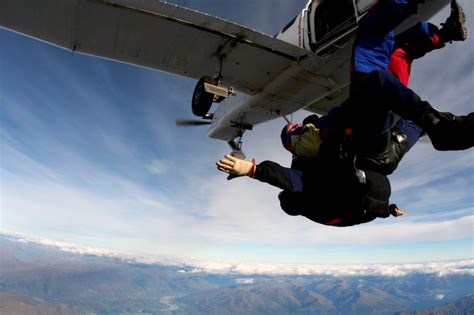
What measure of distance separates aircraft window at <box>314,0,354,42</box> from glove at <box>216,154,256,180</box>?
24.9 ft

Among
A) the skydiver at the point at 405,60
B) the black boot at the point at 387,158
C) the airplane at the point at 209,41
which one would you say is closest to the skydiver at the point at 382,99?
the black boot at the point at 387,158

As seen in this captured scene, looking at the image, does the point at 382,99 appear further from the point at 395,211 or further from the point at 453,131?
the point at 395,211

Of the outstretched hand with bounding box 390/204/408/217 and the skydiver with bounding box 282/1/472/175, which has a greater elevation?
the skydiver with bounding box 282/1/472/175

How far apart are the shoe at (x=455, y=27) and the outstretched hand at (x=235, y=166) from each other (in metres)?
2.15

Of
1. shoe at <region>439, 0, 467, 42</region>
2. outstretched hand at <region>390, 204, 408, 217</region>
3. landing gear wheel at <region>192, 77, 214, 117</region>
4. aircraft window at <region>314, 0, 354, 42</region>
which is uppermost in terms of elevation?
aircraft window at <region>314, 0, 354, 42</region>

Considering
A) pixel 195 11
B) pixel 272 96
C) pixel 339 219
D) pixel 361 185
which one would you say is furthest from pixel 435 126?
pixel 272 96

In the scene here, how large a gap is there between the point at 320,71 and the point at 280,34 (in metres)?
2.36

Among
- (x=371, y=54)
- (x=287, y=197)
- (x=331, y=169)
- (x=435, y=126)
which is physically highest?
(x=371, y=54)

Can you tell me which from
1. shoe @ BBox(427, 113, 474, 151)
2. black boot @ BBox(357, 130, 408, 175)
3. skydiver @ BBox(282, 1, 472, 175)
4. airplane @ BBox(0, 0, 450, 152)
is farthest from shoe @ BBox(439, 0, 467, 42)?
airplane @ BBox(0, 0, 450, 152)

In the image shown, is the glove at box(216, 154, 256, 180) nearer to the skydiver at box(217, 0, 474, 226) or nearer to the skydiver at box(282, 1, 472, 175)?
the skydiver at box(217, 0, 474, 226)

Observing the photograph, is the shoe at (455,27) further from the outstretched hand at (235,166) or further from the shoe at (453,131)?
the outstretched hand at (235,166)

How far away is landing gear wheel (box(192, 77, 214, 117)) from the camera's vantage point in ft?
27.7

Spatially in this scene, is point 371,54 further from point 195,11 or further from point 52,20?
point 52,20

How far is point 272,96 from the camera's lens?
1087cm
